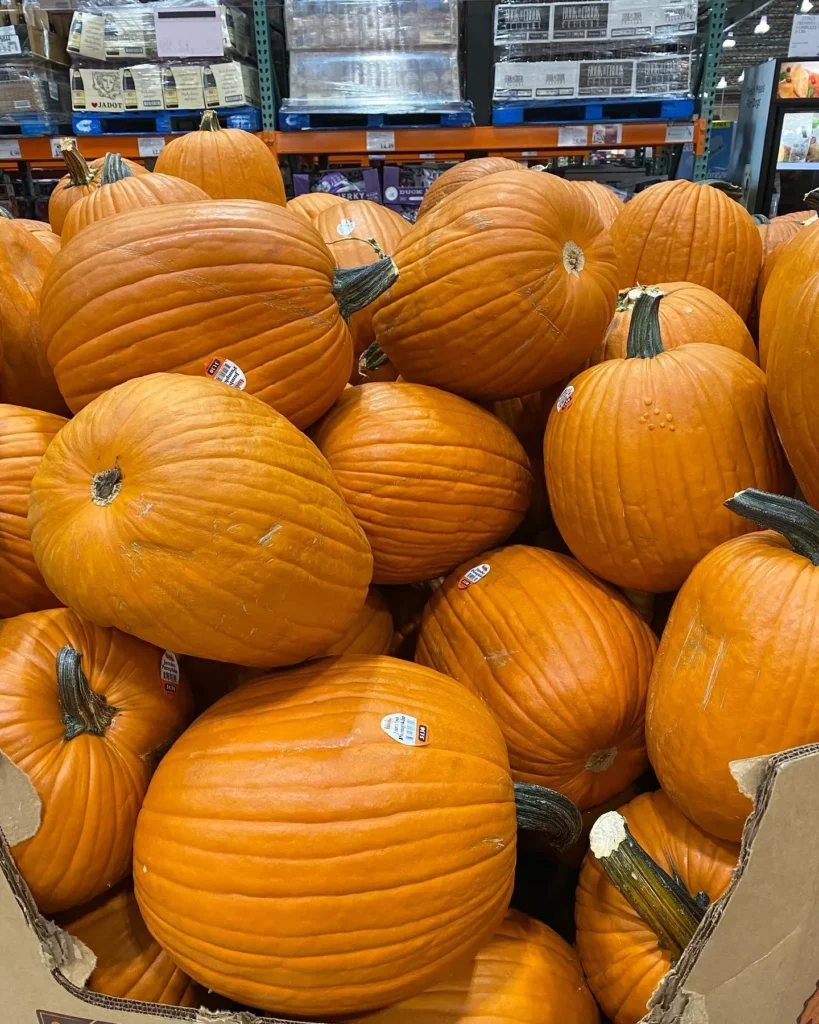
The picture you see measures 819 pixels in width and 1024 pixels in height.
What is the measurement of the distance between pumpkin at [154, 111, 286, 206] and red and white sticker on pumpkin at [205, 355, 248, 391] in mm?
1025

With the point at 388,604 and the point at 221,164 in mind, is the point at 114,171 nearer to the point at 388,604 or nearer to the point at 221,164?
the point at 221,164

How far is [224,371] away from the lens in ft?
3.07

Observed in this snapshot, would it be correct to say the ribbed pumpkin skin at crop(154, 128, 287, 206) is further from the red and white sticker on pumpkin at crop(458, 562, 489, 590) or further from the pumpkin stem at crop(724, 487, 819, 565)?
the pumpkin stem at crop(724, 487, 819, 565)

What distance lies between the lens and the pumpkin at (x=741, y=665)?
0.75m

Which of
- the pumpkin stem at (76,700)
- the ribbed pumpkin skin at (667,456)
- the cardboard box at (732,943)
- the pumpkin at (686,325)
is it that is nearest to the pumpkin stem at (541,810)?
the cardboard box at (732,943)

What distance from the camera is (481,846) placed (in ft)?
2.46

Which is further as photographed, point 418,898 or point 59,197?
point 59,197

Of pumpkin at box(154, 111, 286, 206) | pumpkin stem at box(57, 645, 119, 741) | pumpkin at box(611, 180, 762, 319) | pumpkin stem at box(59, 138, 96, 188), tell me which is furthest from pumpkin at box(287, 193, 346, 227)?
pumpkin stem at box(57, 645, 119, 741)

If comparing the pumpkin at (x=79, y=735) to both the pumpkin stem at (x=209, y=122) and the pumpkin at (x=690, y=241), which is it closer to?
the pumpkin at (x=690, y=241)

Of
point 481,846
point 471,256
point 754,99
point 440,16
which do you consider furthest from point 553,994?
point 754,99

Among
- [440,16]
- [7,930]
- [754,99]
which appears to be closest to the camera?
[7,930]

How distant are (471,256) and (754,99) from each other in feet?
19.8

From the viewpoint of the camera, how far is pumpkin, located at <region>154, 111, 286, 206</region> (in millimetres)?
1795

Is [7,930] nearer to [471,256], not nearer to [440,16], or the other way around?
[471,256]
